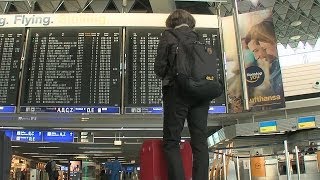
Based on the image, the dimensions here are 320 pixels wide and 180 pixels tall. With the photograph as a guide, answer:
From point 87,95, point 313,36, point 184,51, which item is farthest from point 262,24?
point 313,36

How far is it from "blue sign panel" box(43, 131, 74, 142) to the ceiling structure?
233cm

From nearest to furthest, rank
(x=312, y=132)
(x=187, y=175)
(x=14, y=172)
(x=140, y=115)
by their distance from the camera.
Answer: (x=187, y=175) → (x=312, y=132) → (x=140, y=115) → (x=14, y=172)

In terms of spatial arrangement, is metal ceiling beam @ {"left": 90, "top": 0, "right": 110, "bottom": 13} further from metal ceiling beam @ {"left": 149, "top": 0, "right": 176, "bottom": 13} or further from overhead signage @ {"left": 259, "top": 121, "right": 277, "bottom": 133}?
overhead signage @ {"left": 259, "top": 121, "right": 277, "bottom": 133}

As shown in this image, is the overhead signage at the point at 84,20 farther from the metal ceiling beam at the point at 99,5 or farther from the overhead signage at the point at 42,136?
the metal ceiling beam at the point at 99,5

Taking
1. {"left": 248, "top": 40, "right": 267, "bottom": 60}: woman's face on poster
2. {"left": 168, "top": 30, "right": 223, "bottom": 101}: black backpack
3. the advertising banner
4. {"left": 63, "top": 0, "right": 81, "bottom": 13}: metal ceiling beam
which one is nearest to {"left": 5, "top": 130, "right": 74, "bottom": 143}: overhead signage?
the advertising banner

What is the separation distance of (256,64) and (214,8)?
90.6 inches

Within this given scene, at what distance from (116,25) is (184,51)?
378 cm

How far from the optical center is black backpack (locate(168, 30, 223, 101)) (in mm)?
2691

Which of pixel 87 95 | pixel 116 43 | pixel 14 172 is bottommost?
pixel 14 172

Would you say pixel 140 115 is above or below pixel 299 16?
below

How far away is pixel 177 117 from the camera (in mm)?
2785

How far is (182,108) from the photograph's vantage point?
9.21 feet

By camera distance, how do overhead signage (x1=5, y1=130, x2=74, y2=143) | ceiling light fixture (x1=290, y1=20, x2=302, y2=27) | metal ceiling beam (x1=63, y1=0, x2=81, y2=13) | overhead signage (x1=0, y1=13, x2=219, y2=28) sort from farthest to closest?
ceiling light fixture (x1=290, y1=20, x2=302, y2=27)
metal ceiling beam (x1=63, y1=0, x2=81, y2=13)
overhead signage (x1=5, y1=130, x2=74, y2=143)
overhead signage (x1=0, y1=13, x2=219, y2=28)

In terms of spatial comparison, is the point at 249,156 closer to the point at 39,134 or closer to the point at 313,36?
the point at 39,134
